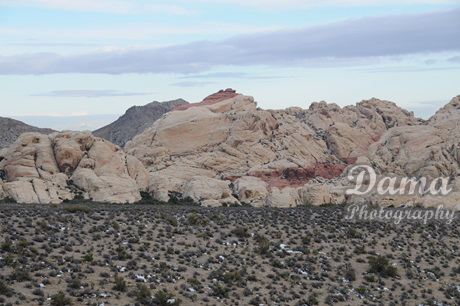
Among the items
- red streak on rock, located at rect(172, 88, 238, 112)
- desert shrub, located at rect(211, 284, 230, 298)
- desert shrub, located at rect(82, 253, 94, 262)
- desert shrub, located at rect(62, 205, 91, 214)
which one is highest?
red streak on rock, located at rect(172, 88, 238, 112)

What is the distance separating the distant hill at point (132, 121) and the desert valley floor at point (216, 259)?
11031 cm

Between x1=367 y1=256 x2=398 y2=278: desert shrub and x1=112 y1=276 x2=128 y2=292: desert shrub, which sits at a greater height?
x1=112 y1=276 x2=128 y2=292: desert shrub

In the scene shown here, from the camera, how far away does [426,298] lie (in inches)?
1371

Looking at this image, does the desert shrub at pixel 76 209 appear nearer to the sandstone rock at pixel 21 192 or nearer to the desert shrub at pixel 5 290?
the desert shrub at pixel 5 290

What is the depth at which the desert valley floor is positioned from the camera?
1123 inches

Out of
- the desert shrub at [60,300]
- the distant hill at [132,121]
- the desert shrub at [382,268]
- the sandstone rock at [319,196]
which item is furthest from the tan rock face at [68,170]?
the distant hill at [132,121]

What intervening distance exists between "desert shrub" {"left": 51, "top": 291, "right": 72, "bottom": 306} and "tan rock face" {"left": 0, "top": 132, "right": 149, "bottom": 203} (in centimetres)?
3659

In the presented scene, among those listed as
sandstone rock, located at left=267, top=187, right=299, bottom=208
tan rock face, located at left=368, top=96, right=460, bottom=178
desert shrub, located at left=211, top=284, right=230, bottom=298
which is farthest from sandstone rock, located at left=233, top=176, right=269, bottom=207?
desert shrub, located at left=211, top=284, right=230, bottom=298

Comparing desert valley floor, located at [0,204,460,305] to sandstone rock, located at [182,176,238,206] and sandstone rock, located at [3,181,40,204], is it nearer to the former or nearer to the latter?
sandstone rock, located at [182,176,238,206]

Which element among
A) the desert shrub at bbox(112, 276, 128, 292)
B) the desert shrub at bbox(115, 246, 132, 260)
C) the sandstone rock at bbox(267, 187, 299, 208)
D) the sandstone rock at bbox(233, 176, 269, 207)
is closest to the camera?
the desert shrub at bbox(112, 276, 128, 292)

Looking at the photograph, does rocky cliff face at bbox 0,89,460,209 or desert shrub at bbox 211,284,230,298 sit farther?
rocky cliff face at bbox 0,89,460,209

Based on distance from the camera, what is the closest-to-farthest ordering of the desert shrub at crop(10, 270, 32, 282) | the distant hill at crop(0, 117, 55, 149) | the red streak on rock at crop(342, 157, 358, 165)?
the desert shrub at crop(10, 270, 32, 282) < the red streak on rock at crop(342, 157, 358, 165) < the distant hill at crop(0, 117, 55, 149)

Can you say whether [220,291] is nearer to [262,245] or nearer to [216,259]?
[216,259]

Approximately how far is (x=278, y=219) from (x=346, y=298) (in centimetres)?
1475
